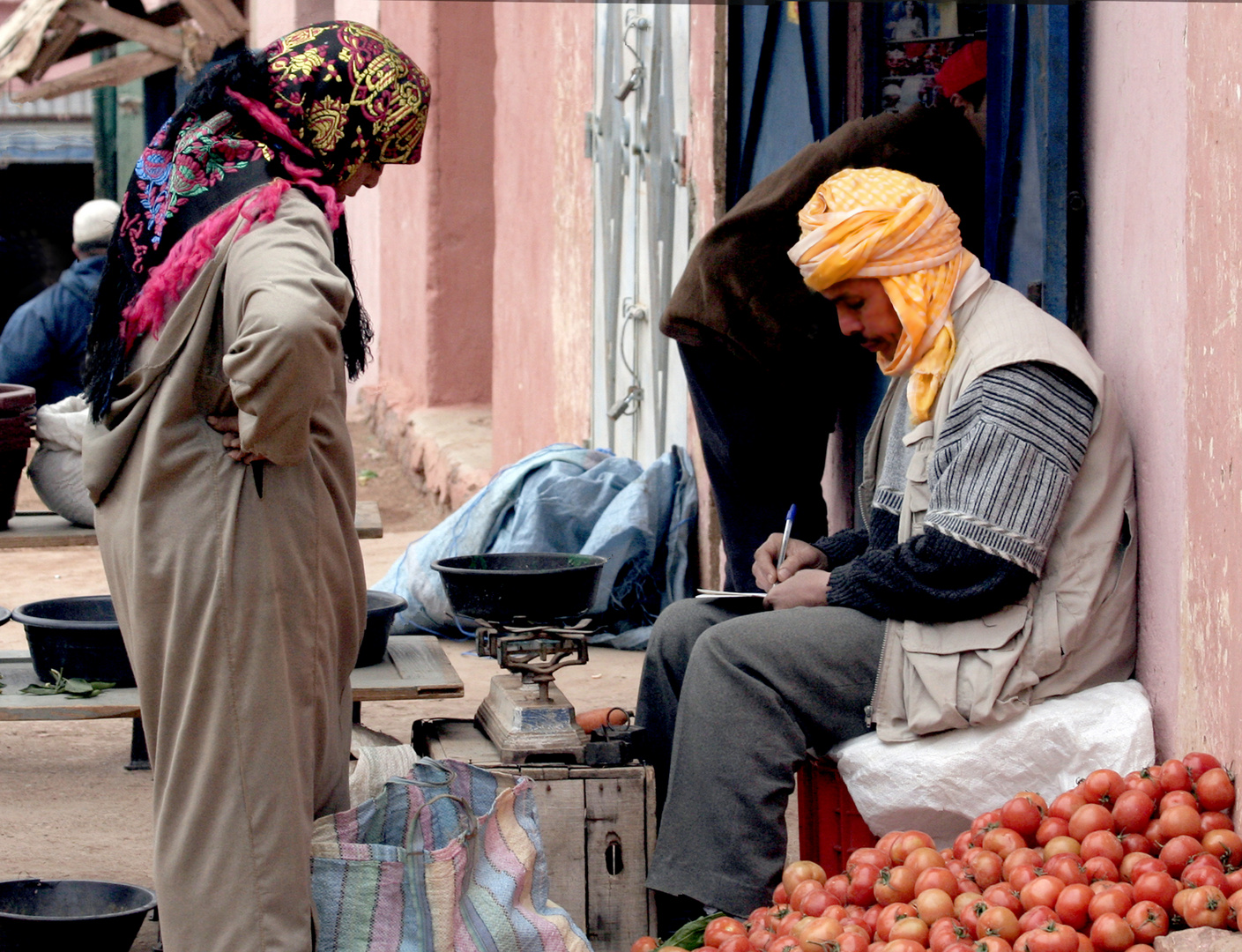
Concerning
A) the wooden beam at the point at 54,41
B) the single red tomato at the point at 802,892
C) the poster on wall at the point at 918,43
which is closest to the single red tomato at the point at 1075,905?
the single red tomato at the point at 802,892

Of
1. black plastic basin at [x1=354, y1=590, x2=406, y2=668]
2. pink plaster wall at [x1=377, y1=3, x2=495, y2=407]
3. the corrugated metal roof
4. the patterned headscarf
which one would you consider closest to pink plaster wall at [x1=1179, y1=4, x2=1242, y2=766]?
the patterned headscarf

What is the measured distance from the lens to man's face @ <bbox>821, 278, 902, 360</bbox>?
124 inches

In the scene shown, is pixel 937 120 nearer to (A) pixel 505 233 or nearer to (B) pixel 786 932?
(B) pixel 786 932

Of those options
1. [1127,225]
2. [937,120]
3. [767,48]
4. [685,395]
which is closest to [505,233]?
[685,395]

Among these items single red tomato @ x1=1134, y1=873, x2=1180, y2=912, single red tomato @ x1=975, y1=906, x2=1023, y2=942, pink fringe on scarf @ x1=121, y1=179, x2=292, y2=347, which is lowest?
single red tomato @ x1=975, y1=906, x2=1023, y2=942

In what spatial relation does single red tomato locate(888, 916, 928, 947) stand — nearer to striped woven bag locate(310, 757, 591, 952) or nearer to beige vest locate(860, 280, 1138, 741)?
beige vest locate(860, 280, 1138, 741)

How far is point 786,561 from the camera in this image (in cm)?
352

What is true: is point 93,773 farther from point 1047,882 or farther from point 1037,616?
point 1047,882

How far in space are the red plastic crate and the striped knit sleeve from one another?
0.58 m

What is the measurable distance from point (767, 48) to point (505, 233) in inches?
184

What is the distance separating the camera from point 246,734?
103 inches

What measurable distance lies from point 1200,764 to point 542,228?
6.51 m

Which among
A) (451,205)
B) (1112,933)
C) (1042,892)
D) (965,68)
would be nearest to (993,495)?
(1042,892)

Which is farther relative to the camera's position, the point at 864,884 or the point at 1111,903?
the point at 864,884
